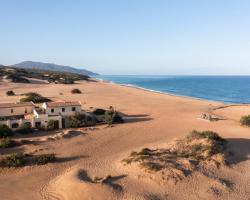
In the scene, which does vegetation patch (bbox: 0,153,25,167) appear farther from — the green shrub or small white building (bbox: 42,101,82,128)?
small white building (bbox: 42,101,82,128)

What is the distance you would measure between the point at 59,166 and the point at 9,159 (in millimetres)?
3246

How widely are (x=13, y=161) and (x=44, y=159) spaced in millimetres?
1968

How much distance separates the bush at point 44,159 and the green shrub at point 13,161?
3.15ft

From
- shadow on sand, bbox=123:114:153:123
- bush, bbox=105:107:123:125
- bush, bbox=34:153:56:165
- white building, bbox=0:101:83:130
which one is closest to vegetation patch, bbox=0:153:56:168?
bush, bbox=34:153:56:165

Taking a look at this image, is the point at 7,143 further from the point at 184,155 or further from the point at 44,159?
the point at 184,155

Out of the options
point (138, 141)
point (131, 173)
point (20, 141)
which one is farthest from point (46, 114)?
point (131, 173)

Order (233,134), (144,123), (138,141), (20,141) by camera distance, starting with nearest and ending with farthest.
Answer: (20,141) → (138,141) → (233,134) → (144,123)

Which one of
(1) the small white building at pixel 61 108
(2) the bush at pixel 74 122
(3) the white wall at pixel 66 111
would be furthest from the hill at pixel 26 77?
(2) the bush at pixel 74 122

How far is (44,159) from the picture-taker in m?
20.8

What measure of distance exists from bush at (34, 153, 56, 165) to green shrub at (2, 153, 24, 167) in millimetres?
960

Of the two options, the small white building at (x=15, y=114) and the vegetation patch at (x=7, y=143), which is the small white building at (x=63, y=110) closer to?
the small white building at (x=15, y=114)

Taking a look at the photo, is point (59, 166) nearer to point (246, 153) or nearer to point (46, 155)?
point (46, 155)

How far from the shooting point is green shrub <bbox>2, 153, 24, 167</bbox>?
19859 mm

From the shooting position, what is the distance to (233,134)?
2967cm
